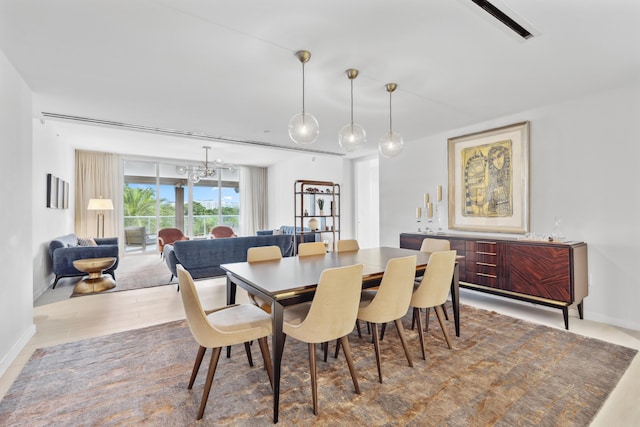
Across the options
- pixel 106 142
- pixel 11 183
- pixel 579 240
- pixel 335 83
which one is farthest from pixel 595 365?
pixel 106 142

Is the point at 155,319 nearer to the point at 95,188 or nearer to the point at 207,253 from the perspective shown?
the point at 207,253

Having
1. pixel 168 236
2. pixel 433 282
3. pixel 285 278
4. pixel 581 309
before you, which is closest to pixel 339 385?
pixel 285 278

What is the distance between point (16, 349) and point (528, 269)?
4878mm

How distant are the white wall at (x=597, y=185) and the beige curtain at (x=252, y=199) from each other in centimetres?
733

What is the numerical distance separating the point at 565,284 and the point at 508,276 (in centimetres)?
53

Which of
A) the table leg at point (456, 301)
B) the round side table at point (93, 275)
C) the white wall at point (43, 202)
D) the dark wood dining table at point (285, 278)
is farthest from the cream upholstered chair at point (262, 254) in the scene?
the white wall at point (43, 202)

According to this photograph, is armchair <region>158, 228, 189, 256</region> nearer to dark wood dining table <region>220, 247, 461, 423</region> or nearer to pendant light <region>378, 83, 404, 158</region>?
dark wood dining table <region>220, 247, 461, 423</region>

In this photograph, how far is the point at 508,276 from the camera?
3480 millimetres

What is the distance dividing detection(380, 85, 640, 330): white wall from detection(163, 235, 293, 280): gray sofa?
4000 mm

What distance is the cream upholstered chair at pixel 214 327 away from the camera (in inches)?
68.0

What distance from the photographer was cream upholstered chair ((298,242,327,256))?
3178mm

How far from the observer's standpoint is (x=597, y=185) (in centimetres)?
323

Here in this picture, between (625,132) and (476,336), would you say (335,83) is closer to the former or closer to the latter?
(476,336)

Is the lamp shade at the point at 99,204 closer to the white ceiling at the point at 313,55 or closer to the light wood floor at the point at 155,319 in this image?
the light wood floor at the point at 155,319
